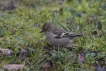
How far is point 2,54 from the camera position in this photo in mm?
5586

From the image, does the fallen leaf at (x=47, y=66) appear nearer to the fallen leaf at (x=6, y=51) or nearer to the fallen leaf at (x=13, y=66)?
the fallen leaf at (x=13, y=66)

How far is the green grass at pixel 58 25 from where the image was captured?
18.1ft

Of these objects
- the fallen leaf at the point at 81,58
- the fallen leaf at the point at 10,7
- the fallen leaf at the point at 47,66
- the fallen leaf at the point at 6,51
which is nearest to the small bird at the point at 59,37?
the fallen leaf at the point at 81,58

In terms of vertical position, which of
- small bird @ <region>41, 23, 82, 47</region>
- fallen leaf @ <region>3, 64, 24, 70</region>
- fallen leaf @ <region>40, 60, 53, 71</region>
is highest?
small bird @ <region>41, 23, 82, 47</region>

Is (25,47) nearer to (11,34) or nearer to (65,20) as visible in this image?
(11,34)

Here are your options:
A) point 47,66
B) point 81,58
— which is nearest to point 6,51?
point 47,66

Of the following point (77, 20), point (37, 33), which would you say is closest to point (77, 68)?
Answer: point (37, 33)

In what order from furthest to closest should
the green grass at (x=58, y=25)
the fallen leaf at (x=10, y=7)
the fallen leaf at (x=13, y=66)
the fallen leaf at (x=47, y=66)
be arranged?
the fallen leaf at (x=10, y=7) → the green grass at (x=58, y=25) → the fallen leaf at (x=47, y=66) → the fallen leaf at (x=13, y=66)

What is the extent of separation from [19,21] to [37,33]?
2.78 feet

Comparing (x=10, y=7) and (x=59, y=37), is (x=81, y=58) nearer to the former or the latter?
(x=59, y=37)

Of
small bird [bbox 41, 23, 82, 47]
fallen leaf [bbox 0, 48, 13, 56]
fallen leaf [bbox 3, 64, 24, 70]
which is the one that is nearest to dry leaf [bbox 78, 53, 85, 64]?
small bird [bbox 41, 23, 82, 47]

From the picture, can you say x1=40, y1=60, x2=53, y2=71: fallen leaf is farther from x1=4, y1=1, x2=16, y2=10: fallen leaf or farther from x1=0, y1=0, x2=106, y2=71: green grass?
x1=4, y1=1, x2=16, y2=10: fallen leaf

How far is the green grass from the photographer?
5.51 m

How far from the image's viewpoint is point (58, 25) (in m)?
7.32
